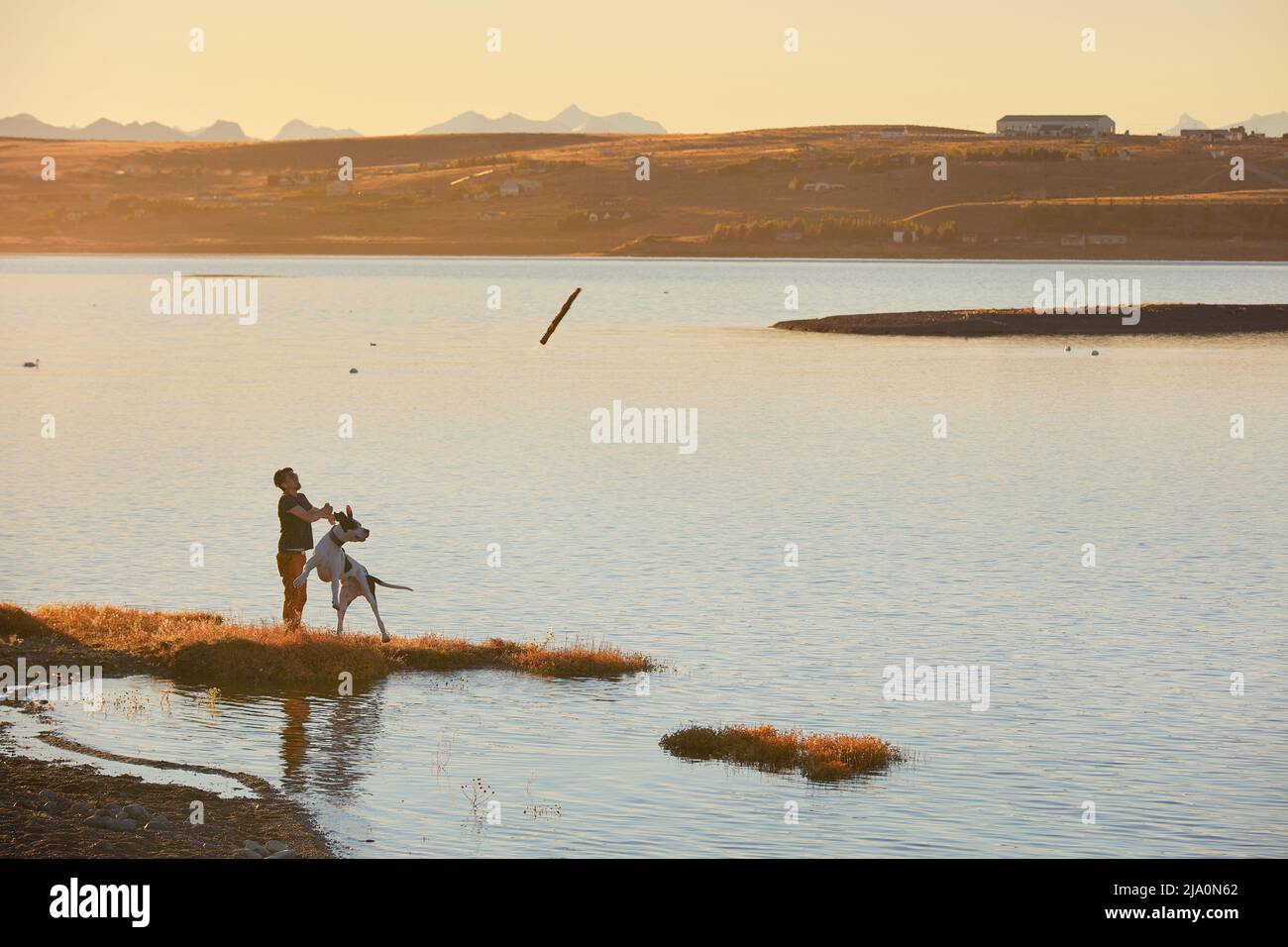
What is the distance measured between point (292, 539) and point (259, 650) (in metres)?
1.73

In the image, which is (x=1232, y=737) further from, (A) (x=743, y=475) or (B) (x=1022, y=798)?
(A) (x=743, y=475)

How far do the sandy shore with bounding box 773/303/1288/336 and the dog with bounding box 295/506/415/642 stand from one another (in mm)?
103047

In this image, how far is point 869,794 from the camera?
850 inches

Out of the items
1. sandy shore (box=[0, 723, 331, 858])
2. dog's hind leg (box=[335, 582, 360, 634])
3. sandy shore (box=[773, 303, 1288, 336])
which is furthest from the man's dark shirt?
sandy shore (box=[773, 303, 1288, 336])

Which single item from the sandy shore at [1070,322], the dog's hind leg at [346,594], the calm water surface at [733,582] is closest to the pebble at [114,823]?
the calm water surface at [733,582]

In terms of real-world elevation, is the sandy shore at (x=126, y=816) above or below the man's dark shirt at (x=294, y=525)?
below

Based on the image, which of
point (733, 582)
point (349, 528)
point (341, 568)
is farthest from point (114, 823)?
point (733, 582)

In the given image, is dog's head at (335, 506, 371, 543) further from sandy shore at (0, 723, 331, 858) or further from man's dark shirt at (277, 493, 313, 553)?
sandy shore at (0, 723, 331, 858)

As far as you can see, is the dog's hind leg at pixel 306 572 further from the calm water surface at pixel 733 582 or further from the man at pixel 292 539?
the calm water surface at pixel 733 582

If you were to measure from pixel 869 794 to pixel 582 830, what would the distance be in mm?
3859

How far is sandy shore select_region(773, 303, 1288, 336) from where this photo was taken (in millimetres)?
127562

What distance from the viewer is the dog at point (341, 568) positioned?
2580cm

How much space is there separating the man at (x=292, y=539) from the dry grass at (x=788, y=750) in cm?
654
